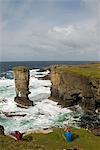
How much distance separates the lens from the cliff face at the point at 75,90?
181ft

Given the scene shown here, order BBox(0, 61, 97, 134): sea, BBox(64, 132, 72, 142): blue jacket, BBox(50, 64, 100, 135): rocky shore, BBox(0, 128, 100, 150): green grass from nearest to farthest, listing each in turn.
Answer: BBox(0, 128, 100, 150): green grass < BBox(64, 132, 72, 142): blue jacket < BBox(0, 61, 97, 134): sea < BBox(50, 64, 100, 135): rocky shore

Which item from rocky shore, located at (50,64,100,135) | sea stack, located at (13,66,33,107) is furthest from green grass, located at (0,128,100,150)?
sea stack, located at (13,66,33,107)

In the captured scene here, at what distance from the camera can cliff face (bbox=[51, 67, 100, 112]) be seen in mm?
55031

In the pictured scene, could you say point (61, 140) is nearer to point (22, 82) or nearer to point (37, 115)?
point (37, 115)

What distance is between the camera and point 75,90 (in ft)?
193

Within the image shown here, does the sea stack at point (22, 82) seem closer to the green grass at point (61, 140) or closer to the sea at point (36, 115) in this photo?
the sea at point (36, 115)

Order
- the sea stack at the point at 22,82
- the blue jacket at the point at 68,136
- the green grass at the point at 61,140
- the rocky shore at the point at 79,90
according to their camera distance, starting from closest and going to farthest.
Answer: the green grass at the point at 61,140 < the blue jacket at the point at 68,136 < the rocky shore at the point at 79,90 < the sea stack at the point at 22,82

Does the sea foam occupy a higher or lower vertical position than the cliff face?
lower

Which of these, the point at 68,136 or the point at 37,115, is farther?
the point at 37,115

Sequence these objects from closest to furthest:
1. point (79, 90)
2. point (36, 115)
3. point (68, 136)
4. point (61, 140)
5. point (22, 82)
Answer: point (68, 136) → point (61, 140) → point (36, 115) → point (79, 90) → point (22, 82)

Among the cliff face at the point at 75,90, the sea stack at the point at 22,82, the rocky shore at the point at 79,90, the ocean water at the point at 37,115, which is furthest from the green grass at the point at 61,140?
the sea stack at the point at 22,82

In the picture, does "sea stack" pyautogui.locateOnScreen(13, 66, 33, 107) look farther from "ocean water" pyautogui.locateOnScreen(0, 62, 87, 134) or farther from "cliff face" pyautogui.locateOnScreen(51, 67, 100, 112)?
"cliff face" pyautogui.locateOnScreen(51, 67, 100, 112)

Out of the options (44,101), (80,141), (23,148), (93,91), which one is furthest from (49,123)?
(23,148)

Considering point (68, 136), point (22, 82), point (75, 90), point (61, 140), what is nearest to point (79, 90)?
point (75, 90)
